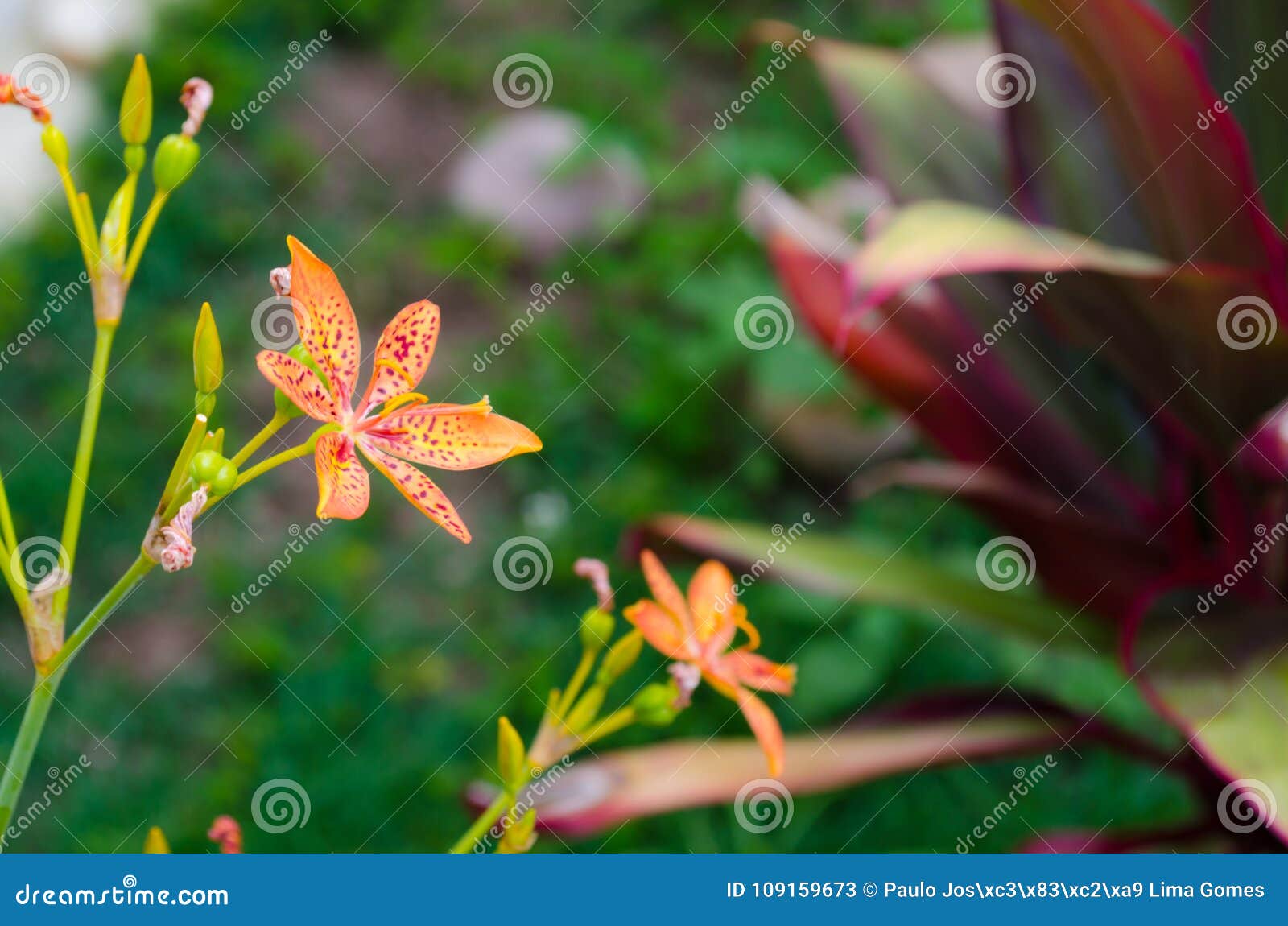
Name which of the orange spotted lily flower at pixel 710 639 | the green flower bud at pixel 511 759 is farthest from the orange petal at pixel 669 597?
the green flower bud at pixel 511 759

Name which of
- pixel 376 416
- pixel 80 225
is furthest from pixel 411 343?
pixel 80 225

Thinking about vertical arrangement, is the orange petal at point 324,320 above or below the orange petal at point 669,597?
above

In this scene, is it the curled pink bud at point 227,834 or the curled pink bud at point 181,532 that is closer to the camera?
the curled pink bud at point 181,532

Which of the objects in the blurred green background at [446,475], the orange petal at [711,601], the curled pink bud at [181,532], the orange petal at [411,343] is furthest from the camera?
the blurred green background at [446,475]

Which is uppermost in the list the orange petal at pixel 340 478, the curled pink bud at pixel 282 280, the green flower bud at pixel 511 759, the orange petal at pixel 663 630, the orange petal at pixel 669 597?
the curled pink bud at pixel 282 280

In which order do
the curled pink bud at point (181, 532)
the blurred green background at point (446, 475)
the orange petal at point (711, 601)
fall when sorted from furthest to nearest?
the blurred green background at point (446, 475), the orange petal at point (711, 601), the curled pink bud at point (181, 532)

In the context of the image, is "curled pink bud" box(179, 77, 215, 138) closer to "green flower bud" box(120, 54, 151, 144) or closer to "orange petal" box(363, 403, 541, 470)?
"green flower bud" box(120, 54, 151, 144)

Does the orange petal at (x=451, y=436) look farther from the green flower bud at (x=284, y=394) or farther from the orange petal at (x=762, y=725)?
the orange petal at (x=762, y=725)

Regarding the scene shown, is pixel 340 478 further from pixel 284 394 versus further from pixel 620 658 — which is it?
pixel 620 658
